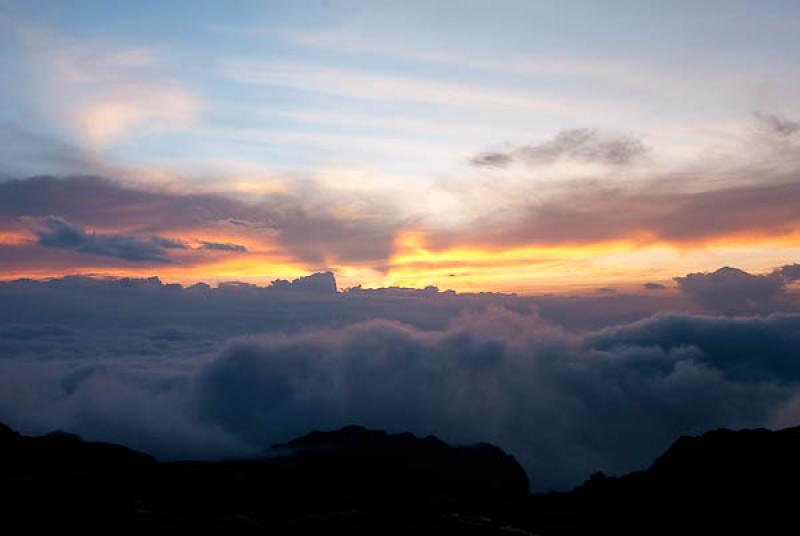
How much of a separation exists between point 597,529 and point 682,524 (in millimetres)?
15251

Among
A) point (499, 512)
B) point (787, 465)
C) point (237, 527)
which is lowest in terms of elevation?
point (499, 512)

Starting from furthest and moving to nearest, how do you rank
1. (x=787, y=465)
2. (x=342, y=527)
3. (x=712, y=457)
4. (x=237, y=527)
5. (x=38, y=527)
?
(x=712, y=457) → (x=787, y=465) → (x=342, y=527) → (x=237, y=527) → (x=38, y=527)

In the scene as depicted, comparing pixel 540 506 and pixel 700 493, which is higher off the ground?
pixel 700 493

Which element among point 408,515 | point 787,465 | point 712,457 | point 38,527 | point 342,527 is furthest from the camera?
point 712,457

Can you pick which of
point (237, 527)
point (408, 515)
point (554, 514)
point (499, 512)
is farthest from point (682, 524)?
point (237, 527)

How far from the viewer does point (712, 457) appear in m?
166

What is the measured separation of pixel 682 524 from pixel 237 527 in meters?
92.7

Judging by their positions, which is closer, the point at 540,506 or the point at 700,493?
the point at 700,493

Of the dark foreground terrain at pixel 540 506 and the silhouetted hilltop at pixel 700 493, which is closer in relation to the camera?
the dark foreground terrain at pixel 540 506

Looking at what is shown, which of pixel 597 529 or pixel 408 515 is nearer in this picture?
pixel 408 515

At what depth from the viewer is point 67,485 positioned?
69.1m

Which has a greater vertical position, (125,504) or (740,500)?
(125,504)

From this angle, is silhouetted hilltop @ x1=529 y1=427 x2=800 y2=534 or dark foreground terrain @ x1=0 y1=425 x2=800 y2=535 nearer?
dark foreground terrain @ x1=0 y1=425 x2=800 y2=535

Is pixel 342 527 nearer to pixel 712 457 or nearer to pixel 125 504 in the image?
pixel 125 504
